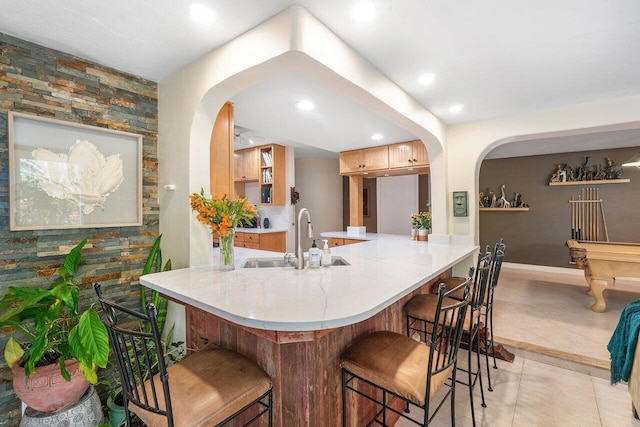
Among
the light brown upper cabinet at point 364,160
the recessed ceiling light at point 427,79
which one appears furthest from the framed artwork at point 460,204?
the recessed ceiling light at point 427,79

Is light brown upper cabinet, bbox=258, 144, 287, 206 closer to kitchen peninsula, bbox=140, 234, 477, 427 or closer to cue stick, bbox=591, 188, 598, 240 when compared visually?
kitchen peninsula, bbox=140, 234, 477, 427

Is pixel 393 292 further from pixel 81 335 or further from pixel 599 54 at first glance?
pixel 599 54

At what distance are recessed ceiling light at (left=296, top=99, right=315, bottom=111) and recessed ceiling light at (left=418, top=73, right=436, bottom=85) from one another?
3.19 ft

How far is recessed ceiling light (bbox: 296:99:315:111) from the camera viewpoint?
8.77ft

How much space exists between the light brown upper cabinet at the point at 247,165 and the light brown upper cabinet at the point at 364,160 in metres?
1.62

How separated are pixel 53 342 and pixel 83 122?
1317 millimetres

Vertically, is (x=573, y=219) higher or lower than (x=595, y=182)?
lower

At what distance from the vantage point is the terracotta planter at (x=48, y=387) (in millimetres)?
1499

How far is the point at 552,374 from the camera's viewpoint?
7.86ft

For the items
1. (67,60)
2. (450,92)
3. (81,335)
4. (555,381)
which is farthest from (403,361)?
(67,60)

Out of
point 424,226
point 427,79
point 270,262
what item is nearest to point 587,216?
point 424,226

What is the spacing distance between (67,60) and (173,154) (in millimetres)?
792

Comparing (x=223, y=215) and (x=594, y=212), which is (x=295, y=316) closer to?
(x=223, y=215)

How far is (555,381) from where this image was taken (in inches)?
90.4
